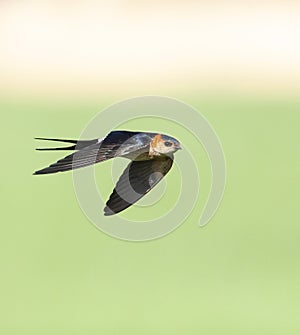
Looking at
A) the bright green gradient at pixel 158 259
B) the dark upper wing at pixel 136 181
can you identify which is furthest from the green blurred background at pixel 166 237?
the dark upper wing at pixel 136 181

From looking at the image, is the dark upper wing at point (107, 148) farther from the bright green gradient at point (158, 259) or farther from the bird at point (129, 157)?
the bright green gradient at point (158, 259)

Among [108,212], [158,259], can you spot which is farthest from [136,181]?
[158,259]

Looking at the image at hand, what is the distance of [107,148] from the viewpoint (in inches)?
32.4

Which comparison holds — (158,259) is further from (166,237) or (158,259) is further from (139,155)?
(139,155)

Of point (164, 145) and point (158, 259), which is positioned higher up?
point (158, 259)

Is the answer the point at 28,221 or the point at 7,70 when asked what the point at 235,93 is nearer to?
the point at 7,70

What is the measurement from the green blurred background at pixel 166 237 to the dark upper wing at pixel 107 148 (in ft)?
5.01

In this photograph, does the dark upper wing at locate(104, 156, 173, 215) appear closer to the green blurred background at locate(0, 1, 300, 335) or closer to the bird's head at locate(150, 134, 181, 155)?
the bird's head at locate(150, 134, 181, 155)

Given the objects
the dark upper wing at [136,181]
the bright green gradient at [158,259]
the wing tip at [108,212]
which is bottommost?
the wing tip at [108,212]

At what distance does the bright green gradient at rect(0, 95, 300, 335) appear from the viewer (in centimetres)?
325

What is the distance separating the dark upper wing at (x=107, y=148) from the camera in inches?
31.2

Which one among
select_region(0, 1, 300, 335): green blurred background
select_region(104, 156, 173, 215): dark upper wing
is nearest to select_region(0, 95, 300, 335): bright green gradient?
select_region(0, 1, 300, 335): green blurred background

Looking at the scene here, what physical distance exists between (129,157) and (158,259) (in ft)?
9.60

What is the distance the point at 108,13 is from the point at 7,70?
0.80 meters
